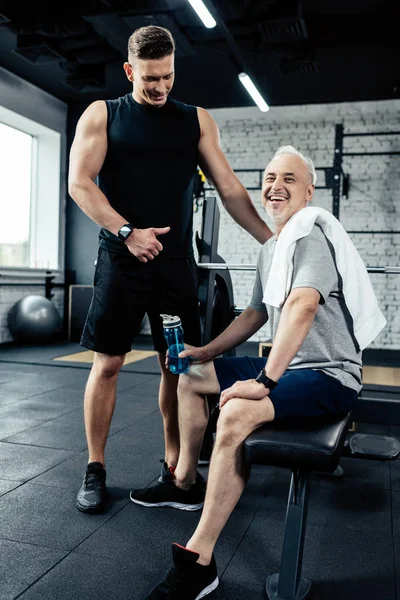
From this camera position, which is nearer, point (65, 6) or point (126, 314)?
point (126, 314)

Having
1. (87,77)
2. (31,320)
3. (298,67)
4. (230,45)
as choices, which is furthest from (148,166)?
(31,320)

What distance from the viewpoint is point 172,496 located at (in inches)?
71.8

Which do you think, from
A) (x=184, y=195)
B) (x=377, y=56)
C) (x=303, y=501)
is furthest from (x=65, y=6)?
(x=303, y=501)

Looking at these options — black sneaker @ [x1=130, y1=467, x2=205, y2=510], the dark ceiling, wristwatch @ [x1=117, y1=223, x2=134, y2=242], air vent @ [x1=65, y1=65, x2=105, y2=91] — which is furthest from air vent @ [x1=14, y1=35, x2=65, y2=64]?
black sneaker @ [x1=130, y1=467, x2=205, y2=510]

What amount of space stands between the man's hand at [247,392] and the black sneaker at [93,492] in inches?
28.5

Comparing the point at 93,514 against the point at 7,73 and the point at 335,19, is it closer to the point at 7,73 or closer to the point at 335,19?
the point at 335,19

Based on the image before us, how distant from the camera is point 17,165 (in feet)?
22.1

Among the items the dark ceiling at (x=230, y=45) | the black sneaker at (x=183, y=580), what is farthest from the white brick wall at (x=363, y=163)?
the black sneaker at (x=183, y=580)

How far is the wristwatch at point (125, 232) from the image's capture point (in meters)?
1.62

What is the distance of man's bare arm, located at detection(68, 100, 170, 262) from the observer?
1.66 metres

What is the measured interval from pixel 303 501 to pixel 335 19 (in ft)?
15.4

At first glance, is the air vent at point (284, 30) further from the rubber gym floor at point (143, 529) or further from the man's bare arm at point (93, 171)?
the rubber gym floor at point (143, 529)

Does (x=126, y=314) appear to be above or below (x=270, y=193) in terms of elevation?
below

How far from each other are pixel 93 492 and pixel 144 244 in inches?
32.9
